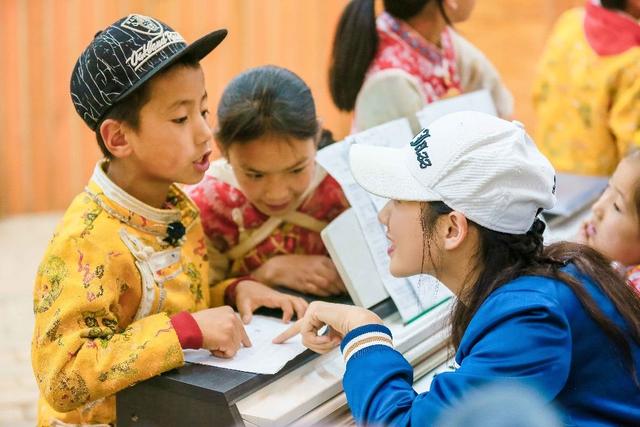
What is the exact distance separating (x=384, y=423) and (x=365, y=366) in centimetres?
10

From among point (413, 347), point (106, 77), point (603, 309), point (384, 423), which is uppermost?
point (106, 77)

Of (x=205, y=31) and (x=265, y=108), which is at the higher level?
(x=265, y=108)

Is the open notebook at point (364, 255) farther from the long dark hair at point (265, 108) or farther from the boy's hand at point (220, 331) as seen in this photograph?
the boy's hand at point (220, 331)

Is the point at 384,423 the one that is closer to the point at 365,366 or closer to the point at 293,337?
the point at 365,366

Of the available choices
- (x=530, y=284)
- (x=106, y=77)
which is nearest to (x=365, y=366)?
(x=530, y=284)

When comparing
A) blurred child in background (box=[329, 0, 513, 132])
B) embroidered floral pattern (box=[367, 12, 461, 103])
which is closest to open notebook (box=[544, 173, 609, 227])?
blurred child in background (box=[329, 0, 513, 132])

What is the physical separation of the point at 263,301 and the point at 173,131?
0.39 meters

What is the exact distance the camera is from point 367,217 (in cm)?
185

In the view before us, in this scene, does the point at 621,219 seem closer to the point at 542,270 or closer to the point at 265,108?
the point at 542,270

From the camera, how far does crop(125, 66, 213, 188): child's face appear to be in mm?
1578

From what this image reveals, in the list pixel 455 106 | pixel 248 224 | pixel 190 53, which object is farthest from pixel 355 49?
pixel 190 53

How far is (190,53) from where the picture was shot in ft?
5.24

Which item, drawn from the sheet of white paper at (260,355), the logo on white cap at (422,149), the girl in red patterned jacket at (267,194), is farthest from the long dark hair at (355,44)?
the logo on white cap at (422,149)

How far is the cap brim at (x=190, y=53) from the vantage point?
1.52 meters
